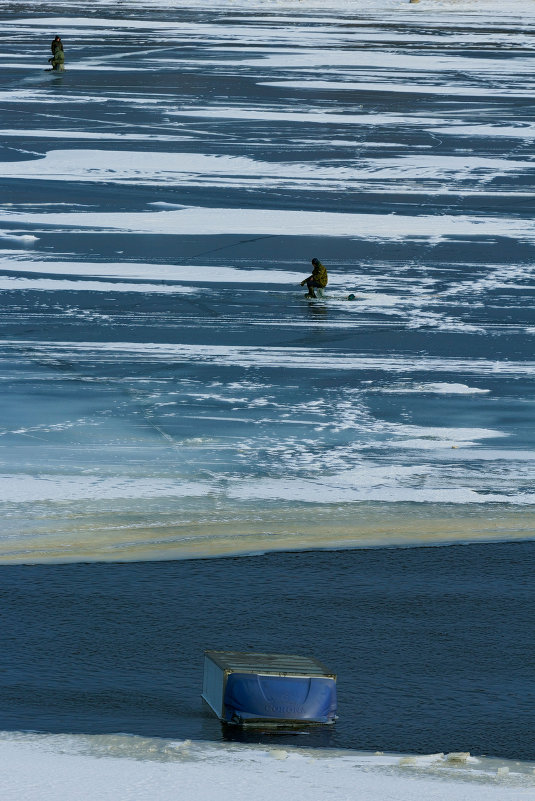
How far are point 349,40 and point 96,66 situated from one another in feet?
34.9

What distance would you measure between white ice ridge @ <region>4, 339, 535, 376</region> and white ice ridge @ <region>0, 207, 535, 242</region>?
217 inches

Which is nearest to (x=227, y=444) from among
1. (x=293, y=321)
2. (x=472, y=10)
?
(x=293, y=321)

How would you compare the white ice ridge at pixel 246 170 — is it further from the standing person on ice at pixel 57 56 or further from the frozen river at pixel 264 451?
the standing person on ice at pixel 57 56

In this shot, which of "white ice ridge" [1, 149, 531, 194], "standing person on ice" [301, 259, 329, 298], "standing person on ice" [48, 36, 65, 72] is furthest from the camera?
"standing person on ice" [48, 36, 65, 72]

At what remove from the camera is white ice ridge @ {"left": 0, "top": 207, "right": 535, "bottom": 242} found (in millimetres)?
21219

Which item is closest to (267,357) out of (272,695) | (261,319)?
(261,319)

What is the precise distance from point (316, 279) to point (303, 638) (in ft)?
28.8

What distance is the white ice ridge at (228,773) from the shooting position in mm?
7438

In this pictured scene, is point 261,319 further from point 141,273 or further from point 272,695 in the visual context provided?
point 272,695

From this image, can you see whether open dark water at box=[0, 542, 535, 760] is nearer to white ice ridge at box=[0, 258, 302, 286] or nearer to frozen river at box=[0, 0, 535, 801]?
frozen river at box=[0, 0, 535, 801]

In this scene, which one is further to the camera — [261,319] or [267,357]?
[261,319]

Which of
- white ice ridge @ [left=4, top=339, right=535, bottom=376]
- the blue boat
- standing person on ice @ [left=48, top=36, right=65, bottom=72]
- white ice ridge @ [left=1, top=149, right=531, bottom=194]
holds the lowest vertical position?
the blue boat

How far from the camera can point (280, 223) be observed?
71.1 feet

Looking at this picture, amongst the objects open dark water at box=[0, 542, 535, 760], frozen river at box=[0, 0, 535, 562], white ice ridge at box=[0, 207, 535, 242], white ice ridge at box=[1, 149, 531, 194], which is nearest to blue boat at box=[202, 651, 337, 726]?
open dark water at box=[0, 542, 535, 760]
